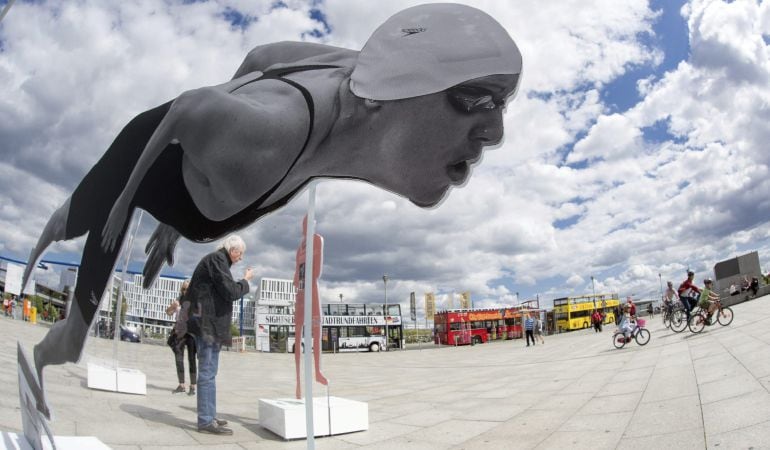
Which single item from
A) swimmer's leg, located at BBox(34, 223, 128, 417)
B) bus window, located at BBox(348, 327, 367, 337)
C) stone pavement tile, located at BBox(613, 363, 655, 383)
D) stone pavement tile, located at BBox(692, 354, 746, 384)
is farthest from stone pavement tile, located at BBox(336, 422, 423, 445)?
bus window, located at BBox(348, 327, 367, 337)

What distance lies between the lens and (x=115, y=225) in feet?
4.21

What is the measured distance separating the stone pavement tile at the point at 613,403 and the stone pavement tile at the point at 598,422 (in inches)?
5.5

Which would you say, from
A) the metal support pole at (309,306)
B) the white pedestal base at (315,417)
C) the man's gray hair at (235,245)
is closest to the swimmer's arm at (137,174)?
the metal support pole at (309,306)

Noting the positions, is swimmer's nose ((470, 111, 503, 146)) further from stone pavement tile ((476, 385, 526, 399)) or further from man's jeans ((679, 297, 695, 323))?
man's jeans ((679, 297, 695, 323))

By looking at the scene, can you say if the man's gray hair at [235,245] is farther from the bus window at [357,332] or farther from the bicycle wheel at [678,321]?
the bus window at [357,332]

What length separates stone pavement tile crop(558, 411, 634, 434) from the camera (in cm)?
317

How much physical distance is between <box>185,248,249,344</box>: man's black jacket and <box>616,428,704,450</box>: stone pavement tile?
2.39 meters

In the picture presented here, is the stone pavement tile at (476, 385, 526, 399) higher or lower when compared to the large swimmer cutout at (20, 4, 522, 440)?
lower

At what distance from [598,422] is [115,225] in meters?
3.41

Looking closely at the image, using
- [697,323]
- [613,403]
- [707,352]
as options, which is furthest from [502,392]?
[697,323]

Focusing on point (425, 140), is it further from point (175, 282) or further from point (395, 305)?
point (395, 305)

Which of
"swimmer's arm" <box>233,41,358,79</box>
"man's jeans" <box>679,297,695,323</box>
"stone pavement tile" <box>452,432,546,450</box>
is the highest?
"swimmer's arm" <box>233,41,358,79</box>

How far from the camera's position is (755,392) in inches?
136

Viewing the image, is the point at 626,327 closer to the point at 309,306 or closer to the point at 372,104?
the point at 309,306
